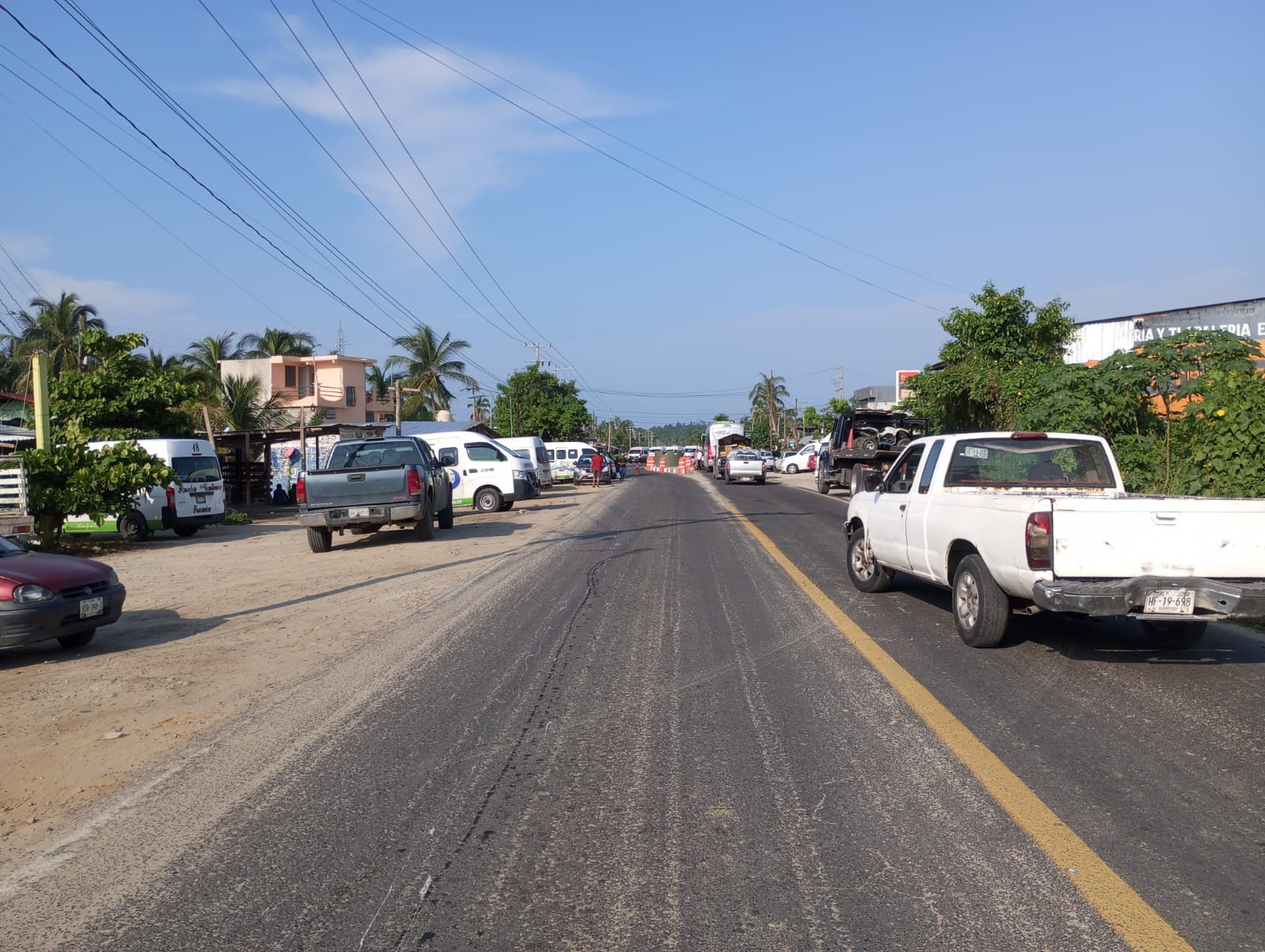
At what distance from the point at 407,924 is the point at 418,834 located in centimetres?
81

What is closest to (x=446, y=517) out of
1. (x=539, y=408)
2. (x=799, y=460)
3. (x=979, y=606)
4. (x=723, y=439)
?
(x=979, y=606)

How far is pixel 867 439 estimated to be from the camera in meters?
30.0

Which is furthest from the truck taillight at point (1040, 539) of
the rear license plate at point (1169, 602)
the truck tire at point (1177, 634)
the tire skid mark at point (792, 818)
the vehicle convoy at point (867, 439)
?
the vehicle convoy at point (867, 439)

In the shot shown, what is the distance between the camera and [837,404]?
60125 millimetres

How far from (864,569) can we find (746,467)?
3408 cm

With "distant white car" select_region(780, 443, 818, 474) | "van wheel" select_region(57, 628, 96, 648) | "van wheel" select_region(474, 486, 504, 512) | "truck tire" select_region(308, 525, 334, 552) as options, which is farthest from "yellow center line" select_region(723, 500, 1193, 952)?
"distant white car" select_region(780, 443, 818, 474)

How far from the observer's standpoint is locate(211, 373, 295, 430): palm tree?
4362 cm

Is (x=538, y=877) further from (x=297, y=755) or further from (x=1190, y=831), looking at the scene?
(x=1190, y=831)

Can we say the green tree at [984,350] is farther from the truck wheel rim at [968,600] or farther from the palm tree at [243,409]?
the palm tree at [243,409]

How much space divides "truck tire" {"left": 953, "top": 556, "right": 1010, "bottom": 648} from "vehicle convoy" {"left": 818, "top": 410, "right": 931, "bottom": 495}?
825 inches

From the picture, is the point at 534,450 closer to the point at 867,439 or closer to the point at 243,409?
the point at 867,439

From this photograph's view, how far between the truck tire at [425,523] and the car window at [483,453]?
8.53 metres

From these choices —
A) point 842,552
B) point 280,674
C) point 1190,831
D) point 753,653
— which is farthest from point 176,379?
point 1190,831

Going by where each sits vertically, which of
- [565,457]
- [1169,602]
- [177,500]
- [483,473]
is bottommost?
[1169,602]
